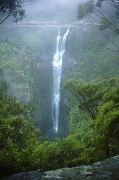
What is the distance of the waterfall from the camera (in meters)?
48.1

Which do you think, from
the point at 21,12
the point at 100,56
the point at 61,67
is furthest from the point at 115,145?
the point at 61,67

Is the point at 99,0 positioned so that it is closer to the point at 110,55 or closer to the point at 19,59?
the point at 110,55

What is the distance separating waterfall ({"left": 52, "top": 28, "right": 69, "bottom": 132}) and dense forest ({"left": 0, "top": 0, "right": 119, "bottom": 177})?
1083 mm

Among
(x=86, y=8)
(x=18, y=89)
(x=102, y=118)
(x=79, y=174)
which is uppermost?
(x=86, y=8)

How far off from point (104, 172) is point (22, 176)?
212cm

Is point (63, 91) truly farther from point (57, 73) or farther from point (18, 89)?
point (18, 89)

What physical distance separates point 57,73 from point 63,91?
618 centimetres

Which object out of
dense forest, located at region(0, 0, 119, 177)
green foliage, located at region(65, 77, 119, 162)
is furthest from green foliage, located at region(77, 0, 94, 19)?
green foliage, located at region(65, 77, 119, 162)

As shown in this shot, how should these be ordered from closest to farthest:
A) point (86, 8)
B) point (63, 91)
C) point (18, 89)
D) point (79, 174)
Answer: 1. point (79, 174)
2. point (86, 8)
3. point (18, 89)
4. point (63, 91)

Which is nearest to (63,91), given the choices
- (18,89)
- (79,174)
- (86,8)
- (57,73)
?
(57,73)

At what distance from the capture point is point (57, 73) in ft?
167

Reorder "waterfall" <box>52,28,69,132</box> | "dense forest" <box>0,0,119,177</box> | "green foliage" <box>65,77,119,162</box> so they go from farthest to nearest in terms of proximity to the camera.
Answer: "waterfall" <box>52,28,69,132</box>, "green foliage" <box>65,77,119,162</box>, "dense forest" <box>0,0,119,177</box>

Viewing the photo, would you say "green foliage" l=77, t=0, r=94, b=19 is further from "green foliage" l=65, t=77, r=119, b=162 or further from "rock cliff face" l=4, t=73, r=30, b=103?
"rock cliff face" l=4, t=73, r=30, b=103

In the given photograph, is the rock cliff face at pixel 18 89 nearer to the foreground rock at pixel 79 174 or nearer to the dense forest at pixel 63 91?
the dense forest at pixel 63 91
